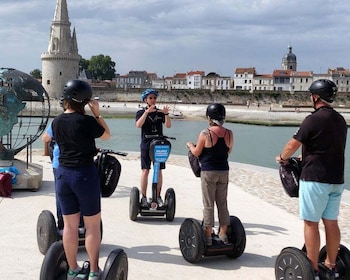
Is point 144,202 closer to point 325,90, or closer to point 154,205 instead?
point 154,205

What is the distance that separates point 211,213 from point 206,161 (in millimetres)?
549

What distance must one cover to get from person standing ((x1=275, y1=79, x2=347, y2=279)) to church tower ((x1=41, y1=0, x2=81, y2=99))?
81113 mm

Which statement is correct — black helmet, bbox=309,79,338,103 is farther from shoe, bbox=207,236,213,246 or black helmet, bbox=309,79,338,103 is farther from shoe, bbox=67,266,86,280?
shoe, bbox=67,266,86,280

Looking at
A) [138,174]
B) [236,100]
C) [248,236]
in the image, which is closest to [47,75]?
[236,100]

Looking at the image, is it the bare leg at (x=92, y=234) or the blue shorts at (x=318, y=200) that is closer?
the bare leg at (x=92, y=234)

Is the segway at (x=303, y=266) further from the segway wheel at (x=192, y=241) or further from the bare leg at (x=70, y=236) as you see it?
the bare leg at (x=70, y=236)

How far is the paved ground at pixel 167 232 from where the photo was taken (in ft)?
15.7

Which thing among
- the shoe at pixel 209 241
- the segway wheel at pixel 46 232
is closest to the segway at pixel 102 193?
the segway wheel at pixel 46 232

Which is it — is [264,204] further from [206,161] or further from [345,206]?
[206,161]

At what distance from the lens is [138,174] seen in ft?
36.7

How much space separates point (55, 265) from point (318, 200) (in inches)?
88.3

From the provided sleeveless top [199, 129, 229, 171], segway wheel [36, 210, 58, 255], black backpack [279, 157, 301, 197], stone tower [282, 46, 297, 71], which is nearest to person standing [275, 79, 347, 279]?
black backpack [279, 157, 301, 197]

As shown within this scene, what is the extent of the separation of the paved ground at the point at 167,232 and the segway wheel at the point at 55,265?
63 cm

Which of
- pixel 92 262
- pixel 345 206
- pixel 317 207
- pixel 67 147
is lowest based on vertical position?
pixel 345 206
